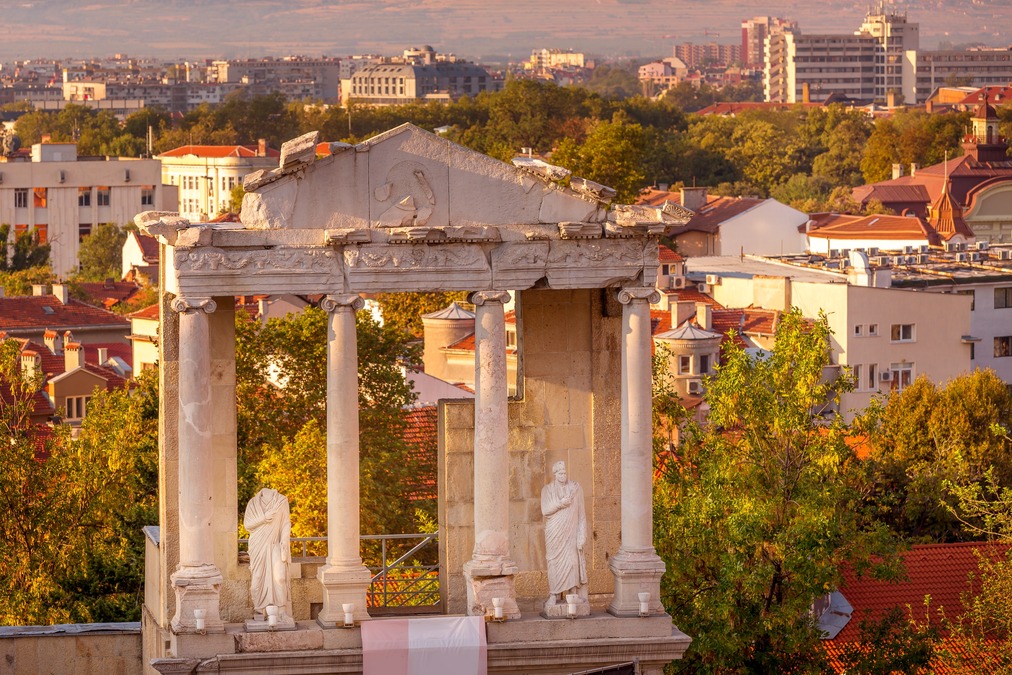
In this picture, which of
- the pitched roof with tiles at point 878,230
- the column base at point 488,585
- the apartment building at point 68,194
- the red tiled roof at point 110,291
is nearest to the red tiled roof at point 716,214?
the pitched roof with tiles at point 878,230

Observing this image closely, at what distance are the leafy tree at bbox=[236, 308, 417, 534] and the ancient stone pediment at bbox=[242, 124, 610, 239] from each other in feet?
75.3

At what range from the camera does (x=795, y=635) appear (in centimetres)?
3750

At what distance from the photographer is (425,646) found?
32156mm

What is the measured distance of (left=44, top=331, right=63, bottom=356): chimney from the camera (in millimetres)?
99537

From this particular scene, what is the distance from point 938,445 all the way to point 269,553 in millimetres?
38105

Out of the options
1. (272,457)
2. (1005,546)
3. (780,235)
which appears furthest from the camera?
(780,235)

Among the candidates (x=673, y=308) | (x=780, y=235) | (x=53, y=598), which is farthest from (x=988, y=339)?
(x=53, y=598)

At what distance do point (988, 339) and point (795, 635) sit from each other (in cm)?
7040

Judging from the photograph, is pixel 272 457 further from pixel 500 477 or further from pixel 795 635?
pixel 500 477

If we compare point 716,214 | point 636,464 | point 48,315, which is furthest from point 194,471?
point 716,214

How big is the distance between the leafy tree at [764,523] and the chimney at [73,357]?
4932 centimetres

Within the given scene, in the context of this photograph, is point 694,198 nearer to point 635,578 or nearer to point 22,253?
point 22,253

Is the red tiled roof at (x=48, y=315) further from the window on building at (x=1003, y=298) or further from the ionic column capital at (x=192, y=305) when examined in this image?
the ionic column capital at (x=192, y=305)

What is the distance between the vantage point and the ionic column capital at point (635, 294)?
32.6 metres
